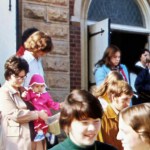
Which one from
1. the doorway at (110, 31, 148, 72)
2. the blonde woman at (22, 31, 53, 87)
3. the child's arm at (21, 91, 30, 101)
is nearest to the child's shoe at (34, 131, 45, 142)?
the child's arm at (21, 91, 30, 101)

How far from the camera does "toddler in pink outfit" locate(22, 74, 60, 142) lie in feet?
18.0

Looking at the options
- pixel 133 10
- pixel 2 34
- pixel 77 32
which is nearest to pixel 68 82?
pixel 77 32

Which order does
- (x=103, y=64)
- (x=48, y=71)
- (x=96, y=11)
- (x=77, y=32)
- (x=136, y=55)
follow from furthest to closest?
(x=136, y=55) → (x=96, y=11) → (x=77, y=32) → (x=48, y=71) → (x=103, y=64)

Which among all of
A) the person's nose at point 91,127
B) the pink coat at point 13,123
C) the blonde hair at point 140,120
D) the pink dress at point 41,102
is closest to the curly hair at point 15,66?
the pink coat at point 13,123

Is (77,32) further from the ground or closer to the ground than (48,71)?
further from the ground

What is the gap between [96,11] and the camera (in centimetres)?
1004

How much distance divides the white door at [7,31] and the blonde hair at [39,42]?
1.44 meters

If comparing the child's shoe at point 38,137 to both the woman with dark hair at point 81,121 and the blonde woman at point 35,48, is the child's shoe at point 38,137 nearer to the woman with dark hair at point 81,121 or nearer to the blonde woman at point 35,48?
the blonde woman at point 35,48

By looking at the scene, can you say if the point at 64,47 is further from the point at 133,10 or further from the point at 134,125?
the point at 134,125

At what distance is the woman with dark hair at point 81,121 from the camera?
337 cm

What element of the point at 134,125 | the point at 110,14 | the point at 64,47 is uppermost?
the point at 110,14

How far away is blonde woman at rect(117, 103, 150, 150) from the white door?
464cm

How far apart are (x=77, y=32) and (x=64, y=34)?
1.33 feet

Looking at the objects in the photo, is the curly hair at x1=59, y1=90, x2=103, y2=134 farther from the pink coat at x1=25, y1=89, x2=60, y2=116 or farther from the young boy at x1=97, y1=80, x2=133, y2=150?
the pink coat at x1=25, y1=89, x2=60, y2=116
